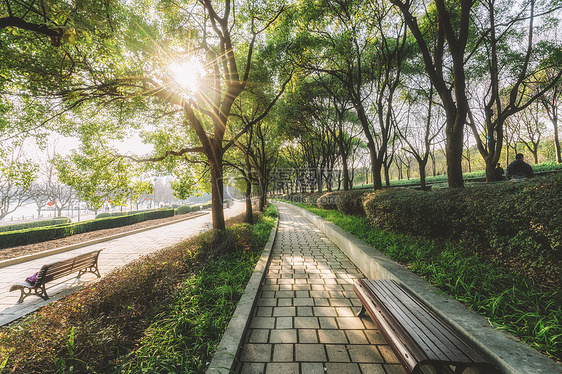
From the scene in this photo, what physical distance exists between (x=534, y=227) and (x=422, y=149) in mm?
30766

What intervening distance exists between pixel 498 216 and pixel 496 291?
1.27m

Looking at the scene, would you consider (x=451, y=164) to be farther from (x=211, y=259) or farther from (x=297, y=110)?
(x=297, y=110)

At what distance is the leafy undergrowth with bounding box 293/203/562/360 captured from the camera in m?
2.04

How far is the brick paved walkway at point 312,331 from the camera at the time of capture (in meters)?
2.31

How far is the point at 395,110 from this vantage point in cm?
1723

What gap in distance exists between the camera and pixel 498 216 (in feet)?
11.2

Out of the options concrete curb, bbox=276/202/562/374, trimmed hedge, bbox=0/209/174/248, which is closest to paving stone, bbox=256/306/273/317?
concrete curb, bbox=276/202/562/374

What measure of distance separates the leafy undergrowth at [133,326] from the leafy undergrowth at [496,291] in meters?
3.19

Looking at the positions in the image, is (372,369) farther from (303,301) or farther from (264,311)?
(264,311)

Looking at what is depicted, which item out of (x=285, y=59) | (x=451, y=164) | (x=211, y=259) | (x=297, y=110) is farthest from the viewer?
(x=297, y=110)

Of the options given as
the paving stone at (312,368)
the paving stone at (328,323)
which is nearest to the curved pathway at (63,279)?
the paving stone at (312,368)

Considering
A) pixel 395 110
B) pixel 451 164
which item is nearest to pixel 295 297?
pixel 451 164

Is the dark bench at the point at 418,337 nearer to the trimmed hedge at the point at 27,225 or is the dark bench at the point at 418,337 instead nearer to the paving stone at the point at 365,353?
the paving stone at the point at 365,353

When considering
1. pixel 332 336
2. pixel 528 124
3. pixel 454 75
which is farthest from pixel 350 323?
pixel 528 124
